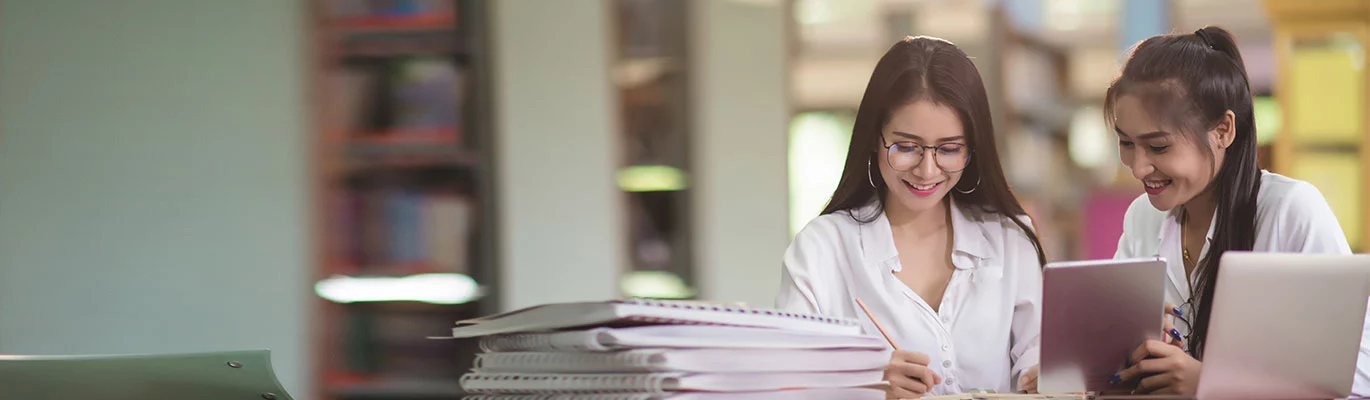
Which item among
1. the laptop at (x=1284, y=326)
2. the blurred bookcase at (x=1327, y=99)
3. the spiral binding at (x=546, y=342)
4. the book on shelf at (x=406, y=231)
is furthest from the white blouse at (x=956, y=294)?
the blurred bookcase at (x=1327, y=99)

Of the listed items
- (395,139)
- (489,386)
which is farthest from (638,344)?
(395,139)

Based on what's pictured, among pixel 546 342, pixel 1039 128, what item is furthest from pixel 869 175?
pixel 1039 128

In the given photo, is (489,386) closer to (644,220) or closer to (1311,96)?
(644,220)

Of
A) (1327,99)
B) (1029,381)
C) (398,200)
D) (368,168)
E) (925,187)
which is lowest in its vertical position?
(1029,381)

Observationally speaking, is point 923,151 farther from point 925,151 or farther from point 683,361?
point 683,361

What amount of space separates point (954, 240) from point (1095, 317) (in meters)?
0.39

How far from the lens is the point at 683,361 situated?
2.94 ft

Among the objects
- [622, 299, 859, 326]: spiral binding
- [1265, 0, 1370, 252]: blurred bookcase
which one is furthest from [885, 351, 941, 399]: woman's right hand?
[1265, 0, 1370, 252]: blurred bookcase

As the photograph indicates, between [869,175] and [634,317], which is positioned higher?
[869,175]

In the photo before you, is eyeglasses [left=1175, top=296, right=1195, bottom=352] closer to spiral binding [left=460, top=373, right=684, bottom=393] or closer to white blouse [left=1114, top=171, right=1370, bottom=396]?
white blouse [left=1114, top=171, right=1370, bottom=396]

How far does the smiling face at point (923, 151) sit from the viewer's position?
1.39 meters

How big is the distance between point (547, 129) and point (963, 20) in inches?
93.4

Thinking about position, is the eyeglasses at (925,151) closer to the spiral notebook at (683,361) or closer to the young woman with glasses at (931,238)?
the young woman with glasses at (931,238)

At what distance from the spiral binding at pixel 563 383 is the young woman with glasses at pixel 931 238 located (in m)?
0.54
